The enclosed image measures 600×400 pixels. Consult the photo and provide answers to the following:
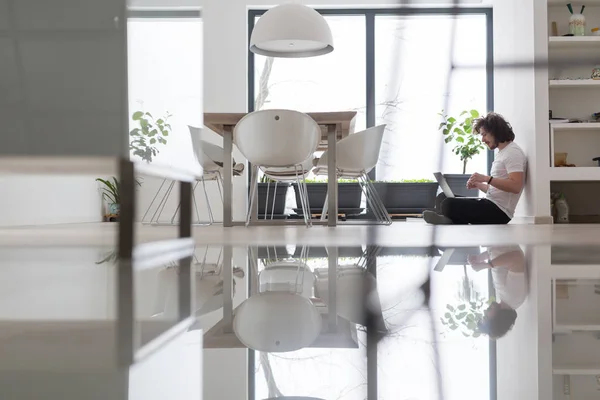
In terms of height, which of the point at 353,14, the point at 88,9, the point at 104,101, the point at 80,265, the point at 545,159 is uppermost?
the point at 353,14

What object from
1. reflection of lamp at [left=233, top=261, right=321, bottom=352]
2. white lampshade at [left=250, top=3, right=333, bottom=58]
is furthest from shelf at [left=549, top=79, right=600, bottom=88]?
reflection of lamp at [left=233, top=261, right=321, bottom=352]

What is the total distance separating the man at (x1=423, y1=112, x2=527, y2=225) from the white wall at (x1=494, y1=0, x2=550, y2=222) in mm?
343

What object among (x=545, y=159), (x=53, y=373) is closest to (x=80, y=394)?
(x=53, y=373)

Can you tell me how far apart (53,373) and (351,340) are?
188 mm

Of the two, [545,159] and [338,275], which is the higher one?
[545,159]

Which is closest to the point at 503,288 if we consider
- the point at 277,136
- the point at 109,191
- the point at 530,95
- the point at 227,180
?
the point at 277,136

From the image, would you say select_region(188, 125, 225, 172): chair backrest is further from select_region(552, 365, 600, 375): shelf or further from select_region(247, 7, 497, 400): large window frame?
select_region(552, 365, 600, 375): shelf

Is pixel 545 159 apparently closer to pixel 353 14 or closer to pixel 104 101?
pixel 353 14

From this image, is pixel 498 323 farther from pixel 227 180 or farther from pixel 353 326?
pixel 227 180

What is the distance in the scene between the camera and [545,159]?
434 centimetres

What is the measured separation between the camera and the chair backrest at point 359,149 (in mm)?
3719

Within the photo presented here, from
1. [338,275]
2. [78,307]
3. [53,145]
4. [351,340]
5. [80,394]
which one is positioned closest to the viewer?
[80,394]

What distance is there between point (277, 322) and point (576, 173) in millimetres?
4482

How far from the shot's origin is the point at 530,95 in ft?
15.0
